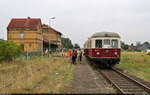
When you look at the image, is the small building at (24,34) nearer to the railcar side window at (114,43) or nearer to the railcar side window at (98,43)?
the railcar side window at (98,43)

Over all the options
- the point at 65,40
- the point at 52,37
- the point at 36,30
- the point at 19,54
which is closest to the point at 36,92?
the point at 19,54

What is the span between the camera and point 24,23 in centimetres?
3494

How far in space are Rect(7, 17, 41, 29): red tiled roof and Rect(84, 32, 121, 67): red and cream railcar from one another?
23.9 metres

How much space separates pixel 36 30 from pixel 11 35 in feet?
18.3

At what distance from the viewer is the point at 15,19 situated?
36.2 m

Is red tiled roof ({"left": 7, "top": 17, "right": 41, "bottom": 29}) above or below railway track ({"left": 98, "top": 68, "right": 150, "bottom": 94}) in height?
above

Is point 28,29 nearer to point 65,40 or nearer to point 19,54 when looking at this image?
point 19,54

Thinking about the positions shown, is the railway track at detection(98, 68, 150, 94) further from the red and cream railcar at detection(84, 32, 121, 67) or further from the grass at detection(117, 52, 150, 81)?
the red and cream railcar at detection(84, 32, 121, 67)

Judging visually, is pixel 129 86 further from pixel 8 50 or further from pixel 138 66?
pixel 8 50

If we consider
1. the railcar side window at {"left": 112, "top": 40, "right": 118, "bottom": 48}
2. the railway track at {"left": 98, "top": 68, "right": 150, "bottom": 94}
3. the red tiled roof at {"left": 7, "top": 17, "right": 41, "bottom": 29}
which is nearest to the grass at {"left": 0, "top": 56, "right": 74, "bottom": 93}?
the railway track at {"left": 98, "top": 68, "right": 150, "bottom": 94}

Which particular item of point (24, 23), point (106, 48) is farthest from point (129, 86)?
point (24, 23)

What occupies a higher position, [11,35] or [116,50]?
[11,35]

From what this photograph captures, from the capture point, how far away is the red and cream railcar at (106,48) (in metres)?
12.5

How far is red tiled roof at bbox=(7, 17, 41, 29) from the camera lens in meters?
34.1
